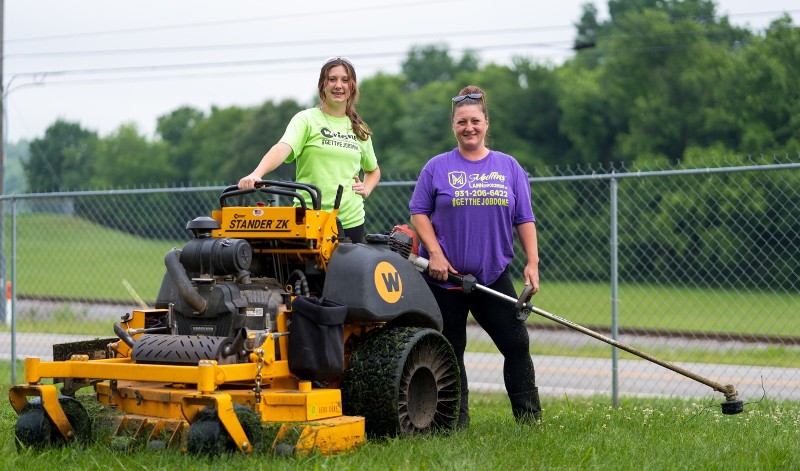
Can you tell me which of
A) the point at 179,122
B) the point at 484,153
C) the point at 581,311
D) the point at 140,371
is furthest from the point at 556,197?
the point at 179,122

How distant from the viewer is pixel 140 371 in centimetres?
535

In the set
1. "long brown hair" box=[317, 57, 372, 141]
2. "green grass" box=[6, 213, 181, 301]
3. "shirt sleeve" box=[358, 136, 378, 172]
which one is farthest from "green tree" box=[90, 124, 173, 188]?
"long brown hair" box=[317, 57, 372, 141]

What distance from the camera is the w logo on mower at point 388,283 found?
582cm

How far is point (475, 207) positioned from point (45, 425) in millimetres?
2503

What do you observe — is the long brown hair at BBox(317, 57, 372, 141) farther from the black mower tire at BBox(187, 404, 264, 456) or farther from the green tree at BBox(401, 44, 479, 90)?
the green tree at BBox(401, 44, 479, 90)

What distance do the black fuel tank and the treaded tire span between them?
0.50 feet

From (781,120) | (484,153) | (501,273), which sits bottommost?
(501,273)

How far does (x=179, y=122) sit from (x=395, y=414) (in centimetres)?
6320

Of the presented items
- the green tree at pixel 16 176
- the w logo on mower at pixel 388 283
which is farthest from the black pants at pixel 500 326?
the green tree at pixel 16 176

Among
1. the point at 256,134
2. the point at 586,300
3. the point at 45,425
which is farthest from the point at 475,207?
the point at 256,134

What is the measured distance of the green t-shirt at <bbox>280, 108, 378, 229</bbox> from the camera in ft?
20.8

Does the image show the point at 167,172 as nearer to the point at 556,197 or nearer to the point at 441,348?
the point at 556,197

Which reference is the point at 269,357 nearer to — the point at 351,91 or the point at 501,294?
the point at 501,294

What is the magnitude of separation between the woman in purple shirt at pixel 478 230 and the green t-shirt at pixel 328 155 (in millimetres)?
373
